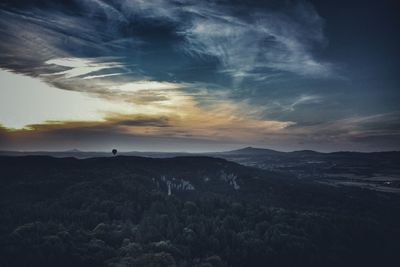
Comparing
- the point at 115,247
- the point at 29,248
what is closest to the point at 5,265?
the point at 29,248

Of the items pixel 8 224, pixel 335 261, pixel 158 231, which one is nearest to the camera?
pixel 8 224

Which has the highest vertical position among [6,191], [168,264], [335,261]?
[6,191]

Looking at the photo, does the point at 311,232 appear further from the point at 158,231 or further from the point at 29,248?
the point at 29,248

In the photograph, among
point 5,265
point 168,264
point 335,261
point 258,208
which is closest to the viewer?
point 5,265

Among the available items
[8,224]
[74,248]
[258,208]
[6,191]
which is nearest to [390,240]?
[258,208]

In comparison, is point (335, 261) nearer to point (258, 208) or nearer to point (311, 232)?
point (311, 232)

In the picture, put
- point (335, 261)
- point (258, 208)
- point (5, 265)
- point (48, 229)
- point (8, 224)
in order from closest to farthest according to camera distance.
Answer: point (5, 265)
point (48, 229)
point (8, 224)
point (335, 261)
point (258, 208)

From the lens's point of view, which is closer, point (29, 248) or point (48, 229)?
point (29, 248)

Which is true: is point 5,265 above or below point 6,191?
below

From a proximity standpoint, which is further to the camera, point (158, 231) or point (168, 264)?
point (158, 231)
